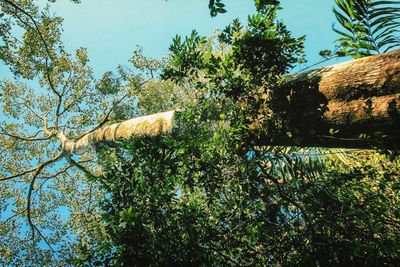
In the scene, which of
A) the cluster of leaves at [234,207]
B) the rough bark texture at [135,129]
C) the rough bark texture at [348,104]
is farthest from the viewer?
the rough bark texture at [135,129]

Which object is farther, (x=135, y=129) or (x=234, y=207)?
(x=135, y=129)

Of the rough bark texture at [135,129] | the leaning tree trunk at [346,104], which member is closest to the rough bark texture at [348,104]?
the leaning tree trunk at [346,104]

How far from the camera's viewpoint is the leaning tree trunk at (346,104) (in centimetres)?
247

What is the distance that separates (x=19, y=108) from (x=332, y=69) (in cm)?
1479

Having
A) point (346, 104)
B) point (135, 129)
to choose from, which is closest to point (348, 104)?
point (346, 104)

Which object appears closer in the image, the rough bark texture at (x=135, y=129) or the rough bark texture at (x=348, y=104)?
the rough bark texture at (x=348, y=104)

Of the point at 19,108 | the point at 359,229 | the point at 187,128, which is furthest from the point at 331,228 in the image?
the point at 19,108

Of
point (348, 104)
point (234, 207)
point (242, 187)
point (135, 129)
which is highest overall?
point (135, 129)

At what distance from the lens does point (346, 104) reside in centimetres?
271

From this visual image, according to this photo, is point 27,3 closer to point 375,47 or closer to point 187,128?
point 187,128

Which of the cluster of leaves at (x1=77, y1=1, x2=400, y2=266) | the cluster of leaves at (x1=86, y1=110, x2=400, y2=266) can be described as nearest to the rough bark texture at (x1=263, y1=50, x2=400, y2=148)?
the cluster of leaves at (x1=77, y1=1, x2=400, y2=266)

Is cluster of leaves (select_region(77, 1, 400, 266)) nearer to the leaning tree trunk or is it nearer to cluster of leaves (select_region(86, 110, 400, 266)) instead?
cluster of leaves (select_region(86, 110, 400, 266))

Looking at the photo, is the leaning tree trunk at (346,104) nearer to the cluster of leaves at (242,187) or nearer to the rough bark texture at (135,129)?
the cluster of leaves at (242,187)

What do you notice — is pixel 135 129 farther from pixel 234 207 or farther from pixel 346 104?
pixel 346 104
